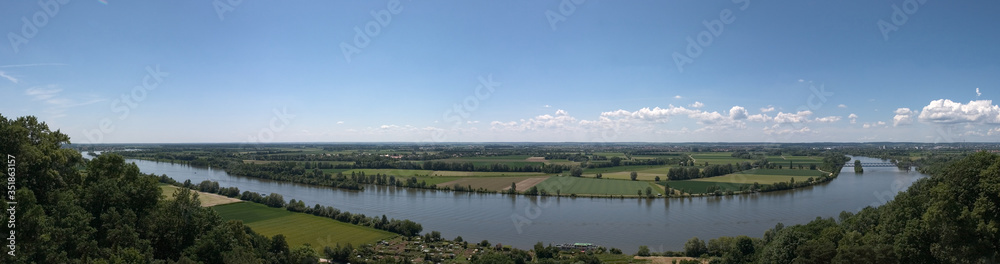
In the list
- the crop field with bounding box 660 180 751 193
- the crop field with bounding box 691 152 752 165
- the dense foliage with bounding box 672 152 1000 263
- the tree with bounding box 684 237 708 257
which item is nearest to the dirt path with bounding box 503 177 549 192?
the crop field with bounding box 660 180 751 193

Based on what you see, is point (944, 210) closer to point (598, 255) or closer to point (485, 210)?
point (598, 255)

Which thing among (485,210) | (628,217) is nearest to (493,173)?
(485,210)

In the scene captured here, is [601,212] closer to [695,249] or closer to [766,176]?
[695,249]

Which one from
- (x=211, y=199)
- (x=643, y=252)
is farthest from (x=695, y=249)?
(x=211, y=199)

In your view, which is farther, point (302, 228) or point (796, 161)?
point (796, 161)

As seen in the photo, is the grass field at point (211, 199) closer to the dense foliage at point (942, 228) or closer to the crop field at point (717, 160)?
the dense foliage at point (942, 228)

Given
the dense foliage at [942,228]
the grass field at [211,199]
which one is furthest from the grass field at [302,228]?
the dense foliage at [942,228]

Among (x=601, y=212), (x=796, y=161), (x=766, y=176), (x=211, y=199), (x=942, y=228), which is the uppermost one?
(x=942, y=228)
